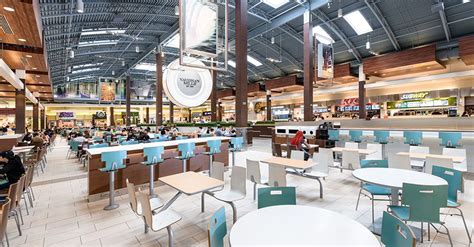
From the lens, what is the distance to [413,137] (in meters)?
7.11

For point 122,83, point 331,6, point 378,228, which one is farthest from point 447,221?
point 122,83

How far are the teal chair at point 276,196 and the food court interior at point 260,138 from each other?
0.04 feet

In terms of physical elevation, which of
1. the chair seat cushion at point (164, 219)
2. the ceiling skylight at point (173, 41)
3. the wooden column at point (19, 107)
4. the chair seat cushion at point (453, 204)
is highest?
the ceiling skylight at point (173, 41)

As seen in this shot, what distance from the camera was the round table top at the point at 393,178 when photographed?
2.77 meters

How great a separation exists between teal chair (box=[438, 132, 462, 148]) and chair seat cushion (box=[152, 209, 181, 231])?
7681 millimetres

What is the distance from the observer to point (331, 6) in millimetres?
10945

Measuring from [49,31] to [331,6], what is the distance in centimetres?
1415

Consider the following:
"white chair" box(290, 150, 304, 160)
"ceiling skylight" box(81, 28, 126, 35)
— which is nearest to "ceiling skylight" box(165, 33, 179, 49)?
"ceiling skylight" box(81, 28, 126, 35)

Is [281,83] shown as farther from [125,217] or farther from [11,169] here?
[11,169]

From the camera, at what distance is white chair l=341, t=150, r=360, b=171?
16.3ft

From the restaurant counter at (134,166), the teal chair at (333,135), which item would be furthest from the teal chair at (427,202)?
the teal chair at (333,135)

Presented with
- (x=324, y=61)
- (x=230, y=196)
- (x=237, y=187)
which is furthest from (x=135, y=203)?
(x=324, y=61)

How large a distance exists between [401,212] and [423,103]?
14.1 m

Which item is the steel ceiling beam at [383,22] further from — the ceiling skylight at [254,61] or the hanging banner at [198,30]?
the ceiling skylight at [254,61]
